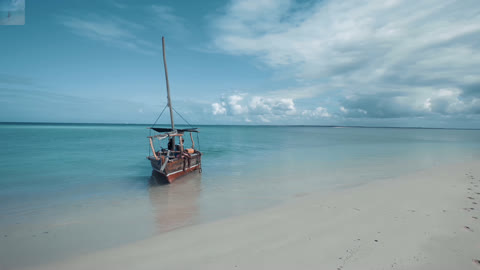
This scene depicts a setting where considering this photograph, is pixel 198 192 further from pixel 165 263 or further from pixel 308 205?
pixel 165 263

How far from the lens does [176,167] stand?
14781 millimetres

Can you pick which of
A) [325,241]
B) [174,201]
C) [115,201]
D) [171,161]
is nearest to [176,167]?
[171,161]

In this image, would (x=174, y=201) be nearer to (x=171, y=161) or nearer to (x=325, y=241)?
(x=171, y=161)

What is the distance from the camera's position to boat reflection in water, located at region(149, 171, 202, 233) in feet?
27.1

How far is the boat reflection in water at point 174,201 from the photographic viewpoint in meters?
8.25

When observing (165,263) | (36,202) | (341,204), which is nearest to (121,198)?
(36,202)

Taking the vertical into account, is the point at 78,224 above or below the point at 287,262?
below

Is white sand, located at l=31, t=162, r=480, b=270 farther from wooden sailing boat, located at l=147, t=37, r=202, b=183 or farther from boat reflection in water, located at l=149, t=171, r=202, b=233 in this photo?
wooden sailing boat, located at l=147, t=37, r=202, b=183

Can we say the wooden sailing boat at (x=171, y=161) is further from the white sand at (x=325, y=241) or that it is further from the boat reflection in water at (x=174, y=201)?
the white sand at (x=325, y=241)

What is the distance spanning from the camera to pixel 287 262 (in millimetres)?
5203

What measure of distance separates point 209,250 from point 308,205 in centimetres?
504

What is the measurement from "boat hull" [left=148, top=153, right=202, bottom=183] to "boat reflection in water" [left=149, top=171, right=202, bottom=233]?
0.43 m

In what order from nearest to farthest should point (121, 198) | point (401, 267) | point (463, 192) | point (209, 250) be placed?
point (401, 267) → point (209, 250) → point (463, 192) → point (121, 198)

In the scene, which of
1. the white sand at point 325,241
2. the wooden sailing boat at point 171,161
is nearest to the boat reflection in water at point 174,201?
the wooden sailing boat at point 171,161
